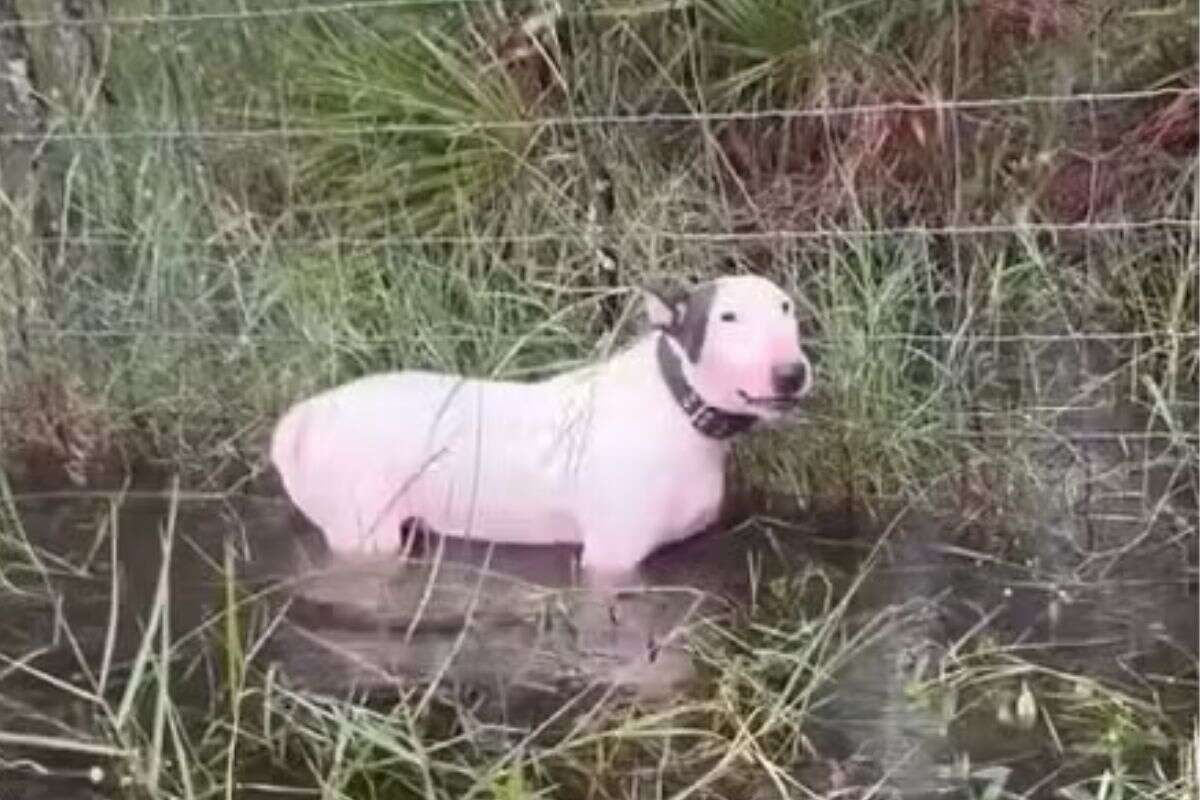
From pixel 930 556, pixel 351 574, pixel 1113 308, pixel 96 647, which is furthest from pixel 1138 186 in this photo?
pixel 96 647

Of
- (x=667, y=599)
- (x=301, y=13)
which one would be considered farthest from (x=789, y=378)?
(x=301, y=13)

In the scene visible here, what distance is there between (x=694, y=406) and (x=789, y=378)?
48mm

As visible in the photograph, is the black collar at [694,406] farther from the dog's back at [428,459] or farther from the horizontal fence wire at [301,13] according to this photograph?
the horizontal fence wire at [301,13]

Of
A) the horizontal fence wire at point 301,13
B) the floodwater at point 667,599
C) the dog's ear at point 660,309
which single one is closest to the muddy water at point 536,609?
the floodwater at point 667,599

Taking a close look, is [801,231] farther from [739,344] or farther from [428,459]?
[428,459]

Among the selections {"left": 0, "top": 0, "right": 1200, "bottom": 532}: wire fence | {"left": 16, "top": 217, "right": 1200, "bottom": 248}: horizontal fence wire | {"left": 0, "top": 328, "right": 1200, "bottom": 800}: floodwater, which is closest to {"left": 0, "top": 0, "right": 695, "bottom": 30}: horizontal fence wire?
{"left": 0, "top": 0, "right": 1200, "bottom": 532}: wire fence

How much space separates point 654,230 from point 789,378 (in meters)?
0.10

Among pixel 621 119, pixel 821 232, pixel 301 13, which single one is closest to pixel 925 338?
pixel 821 232

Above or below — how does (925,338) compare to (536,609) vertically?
above

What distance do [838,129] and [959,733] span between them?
325mm

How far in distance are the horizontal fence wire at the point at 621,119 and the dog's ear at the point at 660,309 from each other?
0.09m

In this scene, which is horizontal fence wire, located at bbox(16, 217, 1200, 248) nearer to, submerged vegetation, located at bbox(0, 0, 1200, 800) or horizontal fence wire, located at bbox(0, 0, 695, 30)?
submerged vegetation, located at bbox(0, 0, 1200, 800)

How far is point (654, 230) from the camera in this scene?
1303 millimetres

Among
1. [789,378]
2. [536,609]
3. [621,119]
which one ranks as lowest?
[536,609]
